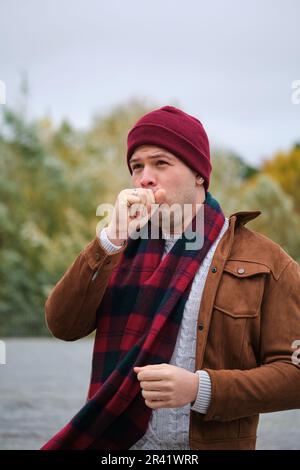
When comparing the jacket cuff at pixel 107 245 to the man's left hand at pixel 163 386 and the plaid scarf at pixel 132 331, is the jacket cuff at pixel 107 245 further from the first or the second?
the man's left hand at pixel 163 386

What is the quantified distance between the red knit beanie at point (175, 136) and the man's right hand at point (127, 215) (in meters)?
0.27

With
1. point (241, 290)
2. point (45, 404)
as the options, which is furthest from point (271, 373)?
point (45, 404)

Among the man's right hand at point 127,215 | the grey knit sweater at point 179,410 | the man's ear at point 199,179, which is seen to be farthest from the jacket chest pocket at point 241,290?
the man's ear at point 199,179

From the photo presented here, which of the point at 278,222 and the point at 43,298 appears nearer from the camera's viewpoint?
the point at 43,298

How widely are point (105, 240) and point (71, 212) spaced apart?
21.8m

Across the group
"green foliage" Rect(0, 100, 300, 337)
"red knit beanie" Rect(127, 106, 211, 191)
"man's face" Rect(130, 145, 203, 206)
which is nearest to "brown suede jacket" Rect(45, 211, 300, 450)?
"man's face" Rect(130, 145, 203, 206)

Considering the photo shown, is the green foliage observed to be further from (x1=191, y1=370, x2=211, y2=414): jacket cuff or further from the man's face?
(x1=191, y1=370, x2=211, y2=414): jacket cuff

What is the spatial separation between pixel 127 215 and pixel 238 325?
579 mm

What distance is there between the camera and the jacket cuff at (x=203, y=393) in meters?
2.81

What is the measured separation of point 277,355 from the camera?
2930 mm

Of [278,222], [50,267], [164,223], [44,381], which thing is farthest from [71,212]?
[164,223]

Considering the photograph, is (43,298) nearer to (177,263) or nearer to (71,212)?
(71,212)

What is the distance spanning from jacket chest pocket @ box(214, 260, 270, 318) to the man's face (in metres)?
0.39

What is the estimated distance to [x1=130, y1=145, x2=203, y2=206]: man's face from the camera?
3236 millimetres
